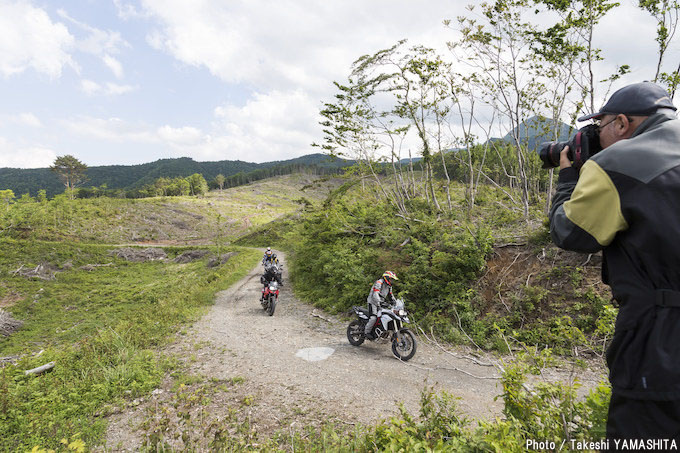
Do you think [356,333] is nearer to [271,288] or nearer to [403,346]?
[403,346]

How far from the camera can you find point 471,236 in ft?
32.4

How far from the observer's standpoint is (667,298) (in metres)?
1.24

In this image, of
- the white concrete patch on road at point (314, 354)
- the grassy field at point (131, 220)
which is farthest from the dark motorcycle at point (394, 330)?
the grassy field at point (131, 220)

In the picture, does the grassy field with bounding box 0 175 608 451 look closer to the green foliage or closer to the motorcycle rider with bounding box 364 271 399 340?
Result: the green foliage

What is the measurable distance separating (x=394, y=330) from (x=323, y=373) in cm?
204

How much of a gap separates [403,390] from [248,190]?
11015 cm

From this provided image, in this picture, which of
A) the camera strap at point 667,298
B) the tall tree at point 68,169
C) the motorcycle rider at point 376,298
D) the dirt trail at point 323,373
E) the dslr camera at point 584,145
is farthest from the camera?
the tall tree at point 68,169

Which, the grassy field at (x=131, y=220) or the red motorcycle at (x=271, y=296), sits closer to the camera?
the red motorcycle at (x=271, y=296)

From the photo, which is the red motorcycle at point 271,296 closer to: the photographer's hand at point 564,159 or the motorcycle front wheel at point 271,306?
the motorcycle front wheel at point 271,306

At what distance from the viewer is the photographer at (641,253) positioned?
1240mm

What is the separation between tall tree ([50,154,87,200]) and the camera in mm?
74613

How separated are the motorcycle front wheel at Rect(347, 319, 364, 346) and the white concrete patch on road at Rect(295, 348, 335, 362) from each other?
23.7 inches

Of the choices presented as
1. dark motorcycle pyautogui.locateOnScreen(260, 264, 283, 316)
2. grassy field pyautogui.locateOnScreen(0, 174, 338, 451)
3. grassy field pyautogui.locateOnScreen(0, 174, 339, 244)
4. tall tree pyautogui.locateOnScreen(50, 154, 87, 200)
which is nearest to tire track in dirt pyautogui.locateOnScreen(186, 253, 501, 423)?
dark motorcycle pyautogui.locateOnScreen(260, 264, 283, 316)

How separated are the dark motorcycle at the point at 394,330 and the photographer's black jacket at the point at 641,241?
21.2 feet
